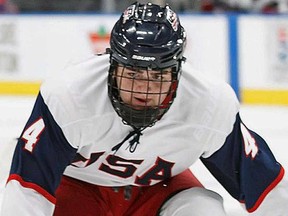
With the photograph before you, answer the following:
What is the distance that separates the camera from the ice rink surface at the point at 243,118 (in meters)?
2.50

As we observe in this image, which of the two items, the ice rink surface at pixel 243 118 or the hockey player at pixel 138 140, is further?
the ice rink surface at pixel 243 118

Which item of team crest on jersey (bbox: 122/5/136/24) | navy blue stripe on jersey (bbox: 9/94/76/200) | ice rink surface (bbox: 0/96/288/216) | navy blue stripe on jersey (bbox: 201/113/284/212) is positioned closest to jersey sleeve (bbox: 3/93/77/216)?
navy blue stripe on jersey (bbox: 9/94/76/200)

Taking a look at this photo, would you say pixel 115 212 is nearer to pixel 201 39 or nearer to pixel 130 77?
pixel 130 77

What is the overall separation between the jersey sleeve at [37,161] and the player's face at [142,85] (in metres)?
0.19

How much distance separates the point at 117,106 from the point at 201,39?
3032mm

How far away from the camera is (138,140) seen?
182 centimetres

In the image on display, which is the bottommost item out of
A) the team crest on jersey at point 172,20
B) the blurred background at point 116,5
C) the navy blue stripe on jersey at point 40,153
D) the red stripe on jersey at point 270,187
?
the blurred background at point 116,5

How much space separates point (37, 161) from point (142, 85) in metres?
0.30

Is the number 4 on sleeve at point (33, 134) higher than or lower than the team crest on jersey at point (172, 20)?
lower

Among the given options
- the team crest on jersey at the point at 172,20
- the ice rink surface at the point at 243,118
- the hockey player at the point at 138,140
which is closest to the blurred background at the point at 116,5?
the ice rink surface at the point at 243,118

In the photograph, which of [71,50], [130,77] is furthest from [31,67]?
[130,77]

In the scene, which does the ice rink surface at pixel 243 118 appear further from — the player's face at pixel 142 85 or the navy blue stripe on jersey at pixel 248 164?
the player's face at pixel 142 85

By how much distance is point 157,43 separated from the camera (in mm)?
1637

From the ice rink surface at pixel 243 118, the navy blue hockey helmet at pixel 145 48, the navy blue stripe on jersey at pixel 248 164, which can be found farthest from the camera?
the ice rink surface at pixel 243 118
